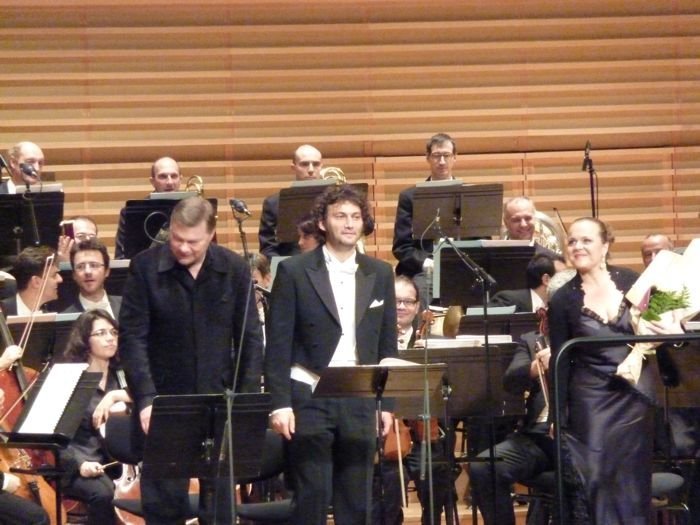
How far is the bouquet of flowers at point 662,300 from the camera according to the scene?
17.7 ft

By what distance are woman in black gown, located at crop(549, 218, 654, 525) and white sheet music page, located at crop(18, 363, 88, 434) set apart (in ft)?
6.76

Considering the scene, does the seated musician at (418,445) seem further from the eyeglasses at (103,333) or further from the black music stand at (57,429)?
the black music stand at (57,429)

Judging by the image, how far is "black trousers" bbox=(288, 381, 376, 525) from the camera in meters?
5.14

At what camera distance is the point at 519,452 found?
620cm

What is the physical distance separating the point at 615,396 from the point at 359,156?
4.57 meters

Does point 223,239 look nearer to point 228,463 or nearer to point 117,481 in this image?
point 117,481

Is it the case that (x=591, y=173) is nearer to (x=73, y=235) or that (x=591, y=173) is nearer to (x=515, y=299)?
(x=515, y=299)

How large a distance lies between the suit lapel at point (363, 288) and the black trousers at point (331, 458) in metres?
0.36

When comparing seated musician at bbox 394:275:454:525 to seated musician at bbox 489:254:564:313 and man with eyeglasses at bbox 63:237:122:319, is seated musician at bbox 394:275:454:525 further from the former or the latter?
man with eyeglasses at bbox 63:237:122:319

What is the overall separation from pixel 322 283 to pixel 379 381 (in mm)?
499

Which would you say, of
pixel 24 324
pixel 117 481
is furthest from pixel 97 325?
pixel 117 481

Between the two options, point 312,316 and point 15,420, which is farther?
point 15,420

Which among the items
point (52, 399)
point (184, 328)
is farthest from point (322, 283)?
point (52, 399)

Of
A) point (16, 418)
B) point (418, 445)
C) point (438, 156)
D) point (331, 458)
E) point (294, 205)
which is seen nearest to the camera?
point (331, 458)
